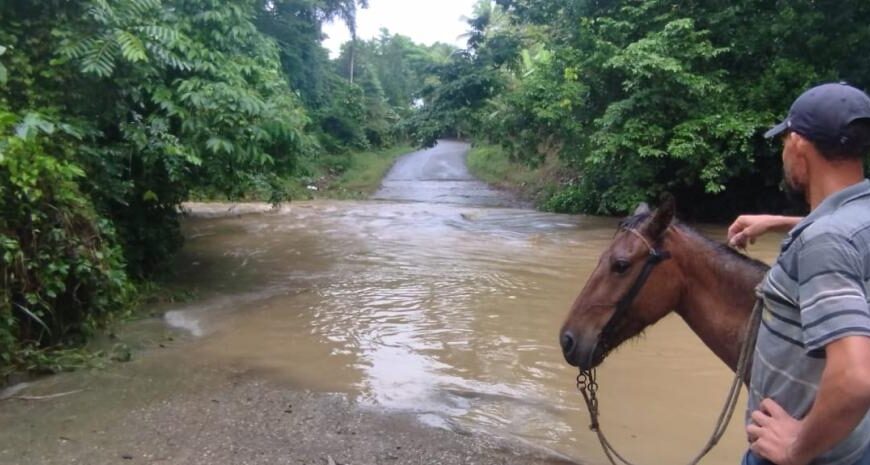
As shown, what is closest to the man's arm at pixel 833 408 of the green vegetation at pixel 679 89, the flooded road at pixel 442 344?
the flooded road at pixel 442 344

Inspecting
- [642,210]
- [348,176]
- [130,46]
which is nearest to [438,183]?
[348,176]

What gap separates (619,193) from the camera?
58.7ft

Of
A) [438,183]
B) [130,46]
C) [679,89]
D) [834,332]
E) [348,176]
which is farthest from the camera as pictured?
[348,176]

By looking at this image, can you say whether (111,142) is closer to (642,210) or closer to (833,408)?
(642,210)

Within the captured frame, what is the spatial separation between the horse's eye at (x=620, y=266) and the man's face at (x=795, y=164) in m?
0.83

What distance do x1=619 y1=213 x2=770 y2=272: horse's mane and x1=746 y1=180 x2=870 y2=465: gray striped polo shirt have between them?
871 mm

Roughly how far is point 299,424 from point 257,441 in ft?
1.36

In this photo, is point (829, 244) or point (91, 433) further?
point (91, 433)

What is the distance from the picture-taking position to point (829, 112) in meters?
1.69

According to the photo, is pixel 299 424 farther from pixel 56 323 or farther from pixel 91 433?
pixel 56 323

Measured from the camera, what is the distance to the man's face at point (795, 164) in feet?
5.89

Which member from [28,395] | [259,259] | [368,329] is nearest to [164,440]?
[28,395]

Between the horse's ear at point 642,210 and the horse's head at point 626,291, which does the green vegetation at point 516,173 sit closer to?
the horse's ear at point 642,210

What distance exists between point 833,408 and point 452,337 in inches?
267
